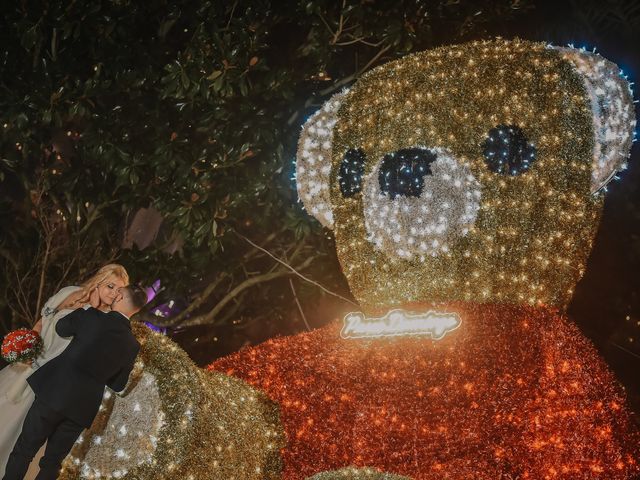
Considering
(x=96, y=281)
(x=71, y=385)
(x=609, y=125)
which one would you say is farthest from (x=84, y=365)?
(x=609, y=125)

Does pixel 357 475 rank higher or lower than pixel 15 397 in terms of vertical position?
lower

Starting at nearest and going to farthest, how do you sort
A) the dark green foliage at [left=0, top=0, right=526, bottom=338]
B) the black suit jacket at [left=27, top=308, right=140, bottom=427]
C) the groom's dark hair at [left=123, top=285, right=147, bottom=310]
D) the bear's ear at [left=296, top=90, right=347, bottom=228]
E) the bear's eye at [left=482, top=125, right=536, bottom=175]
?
the black suit jacket at [left=27, top=308, right=140, bottom=427]
the groom's dark hair at [left=123, top=285, right=147, bottom=310]
the bear's eye at [left=482, top=125, right=536, bottom=175]
the bear's ear at [left=296, top=90, right=347, bottom=228]
the dark green foliage at [left=0, top=0, right=526, bottom=338]

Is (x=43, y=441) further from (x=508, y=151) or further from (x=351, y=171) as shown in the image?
(x=508, y=151)

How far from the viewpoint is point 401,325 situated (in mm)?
4184

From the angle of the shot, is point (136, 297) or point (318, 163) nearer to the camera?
point (136, 297)

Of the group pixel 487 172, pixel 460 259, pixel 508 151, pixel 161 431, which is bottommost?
pixel 161 431

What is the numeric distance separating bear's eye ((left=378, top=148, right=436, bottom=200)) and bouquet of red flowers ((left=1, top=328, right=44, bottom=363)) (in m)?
2.40

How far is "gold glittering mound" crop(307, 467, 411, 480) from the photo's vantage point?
3717 millimetres

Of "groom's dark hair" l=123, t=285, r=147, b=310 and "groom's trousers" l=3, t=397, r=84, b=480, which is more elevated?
"groom's dark hair" l=123, t=285, r=147, b=310

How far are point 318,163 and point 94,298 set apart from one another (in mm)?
1871

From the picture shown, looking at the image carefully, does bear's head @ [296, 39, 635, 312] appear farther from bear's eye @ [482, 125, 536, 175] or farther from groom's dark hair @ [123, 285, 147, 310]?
groom's dark hair @ [123, 285, 147, 310]

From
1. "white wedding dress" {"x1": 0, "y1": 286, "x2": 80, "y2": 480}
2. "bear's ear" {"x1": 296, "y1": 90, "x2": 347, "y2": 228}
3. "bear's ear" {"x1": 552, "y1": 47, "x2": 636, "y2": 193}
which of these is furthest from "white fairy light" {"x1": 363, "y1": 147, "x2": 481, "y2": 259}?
"white wedding dress" {"x1": 0, "y1": 286, "x2": 80, "y2": 480}

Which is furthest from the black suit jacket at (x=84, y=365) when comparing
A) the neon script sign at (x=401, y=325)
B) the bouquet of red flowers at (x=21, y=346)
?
the neon script sign at (x=401, y=325)

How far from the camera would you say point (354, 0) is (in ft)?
21.3
